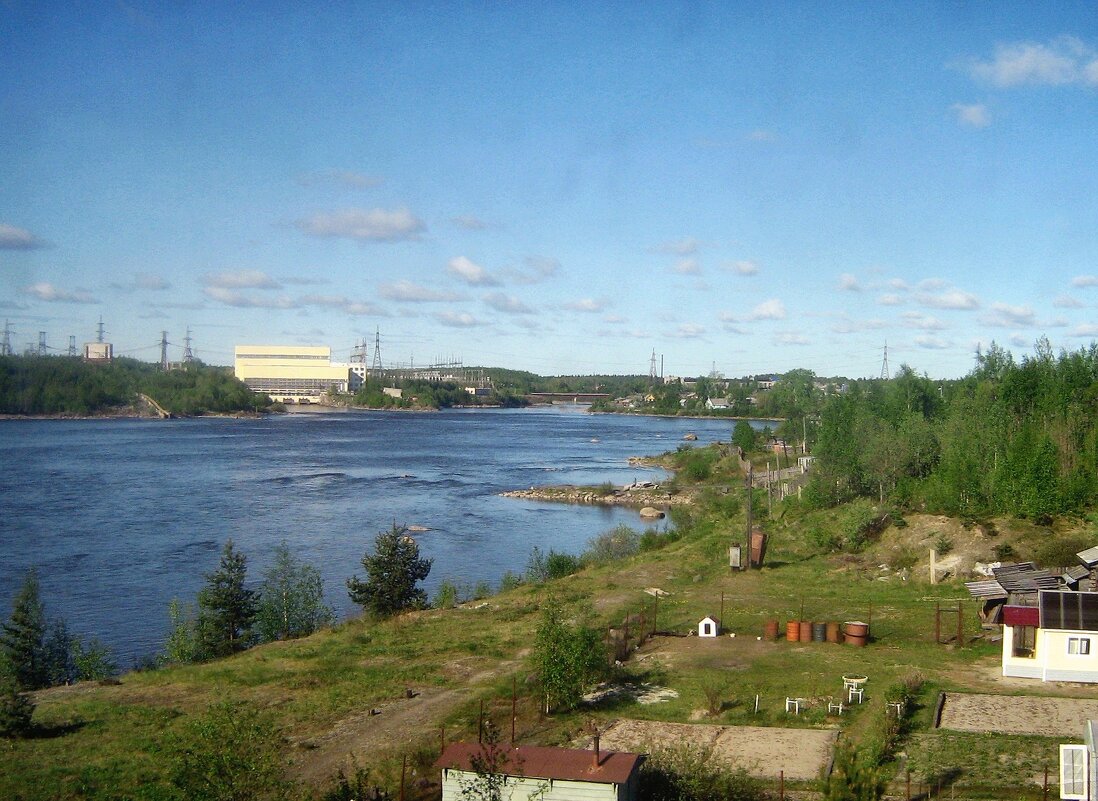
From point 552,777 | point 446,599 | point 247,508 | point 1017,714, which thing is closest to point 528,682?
point 552,777

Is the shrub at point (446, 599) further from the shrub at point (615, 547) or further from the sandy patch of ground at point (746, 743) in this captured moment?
the sandy patch of ground at point (746, 743)

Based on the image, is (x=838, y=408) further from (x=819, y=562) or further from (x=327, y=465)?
(x=327, y=465)

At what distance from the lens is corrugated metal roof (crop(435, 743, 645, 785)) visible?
581 centimetres

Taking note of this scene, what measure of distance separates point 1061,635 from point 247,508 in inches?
928

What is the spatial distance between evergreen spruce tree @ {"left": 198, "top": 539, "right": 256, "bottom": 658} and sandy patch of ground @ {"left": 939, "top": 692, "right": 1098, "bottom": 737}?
9.67 m

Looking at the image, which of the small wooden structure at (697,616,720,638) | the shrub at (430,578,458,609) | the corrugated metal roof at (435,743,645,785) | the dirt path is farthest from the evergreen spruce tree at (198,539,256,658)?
the corrugated metal roof at (435,743,645,785)

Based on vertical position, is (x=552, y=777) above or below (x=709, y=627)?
above

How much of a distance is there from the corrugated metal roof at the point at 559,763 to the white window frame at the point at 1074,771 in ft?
8.96

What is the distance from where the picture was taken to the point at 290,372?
338 feet

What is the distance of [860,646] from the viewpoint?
11.5m

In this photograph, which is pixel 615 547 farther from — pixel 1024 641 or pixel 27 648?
pixel 27 648

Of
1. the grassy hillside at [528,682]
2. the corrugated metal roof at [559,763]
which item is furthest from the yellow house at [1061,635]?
the corrugated metal roof at [559,763]

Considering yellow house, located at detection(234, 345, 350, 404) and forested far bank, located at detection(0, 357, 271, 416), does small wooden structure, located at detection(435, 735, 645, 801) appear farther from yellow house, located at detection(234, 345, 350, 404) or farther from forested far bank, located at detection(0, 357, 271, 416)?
yellow house, located at detection(234, 345, 350, 404)

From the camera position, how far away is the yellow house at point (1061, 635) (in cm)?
977
